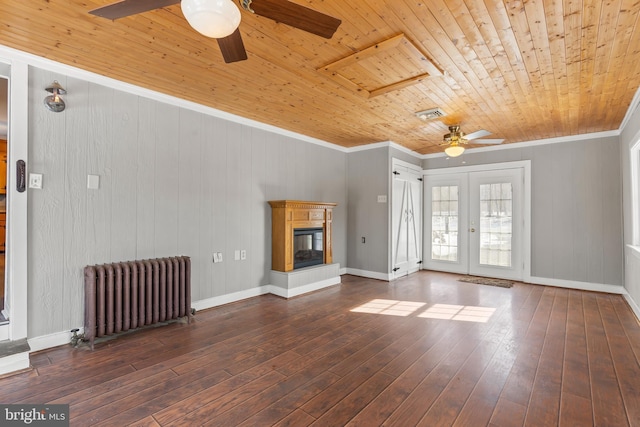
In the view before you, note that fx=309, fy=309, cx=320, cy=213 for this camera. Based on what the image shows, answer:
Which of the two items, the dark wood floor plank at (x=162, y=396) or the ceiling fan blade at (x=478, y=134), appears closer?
the dark wood floor plank at (x=162, y=396)

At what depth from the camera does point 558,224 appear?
5379 mm

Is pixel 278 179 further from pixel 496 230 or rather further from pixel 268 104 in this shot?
pixel 496 230

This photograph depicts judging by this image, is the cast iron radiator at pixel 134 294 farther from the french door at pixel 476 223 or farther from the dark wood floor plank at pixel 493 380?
the french door at pixel 476 223

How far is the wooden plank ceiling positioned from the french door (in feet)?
6.18

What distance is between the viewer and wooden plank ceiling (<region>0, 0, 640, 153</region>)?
84.4 inches

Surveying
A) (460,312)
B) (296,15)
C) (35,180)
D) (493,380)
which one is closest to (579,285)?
(460,312)

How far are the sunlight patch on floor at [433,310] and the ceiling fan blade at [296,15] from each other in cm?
327

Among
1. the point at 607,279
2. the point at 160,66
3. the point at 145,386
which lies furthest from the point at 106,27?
the point at 607,279

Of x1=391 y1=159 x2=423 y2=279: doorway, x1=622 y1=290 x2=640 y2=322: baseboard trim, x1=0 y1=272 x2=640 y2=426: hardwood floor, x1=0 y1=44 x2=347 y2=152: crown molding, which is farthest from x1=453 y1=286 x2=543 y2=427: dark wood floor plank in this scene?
x1=0 y1=44 x2=347 y2=152: crown molding

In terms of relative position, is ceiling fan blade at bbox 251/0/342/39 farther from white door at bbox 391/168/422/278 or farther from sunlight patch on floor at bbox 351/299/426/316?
white door at bbox 391/168/422/278

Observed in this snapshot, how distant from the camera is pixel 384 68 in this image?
2934 millimetres

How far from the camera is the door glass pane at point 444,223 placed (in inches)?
256

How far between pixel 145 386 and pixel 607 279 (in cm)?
649

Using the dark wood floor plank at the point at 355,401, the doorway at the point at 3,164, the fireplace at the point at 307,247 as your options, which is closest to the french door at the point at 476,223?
the fireplace at the point at 307,247
